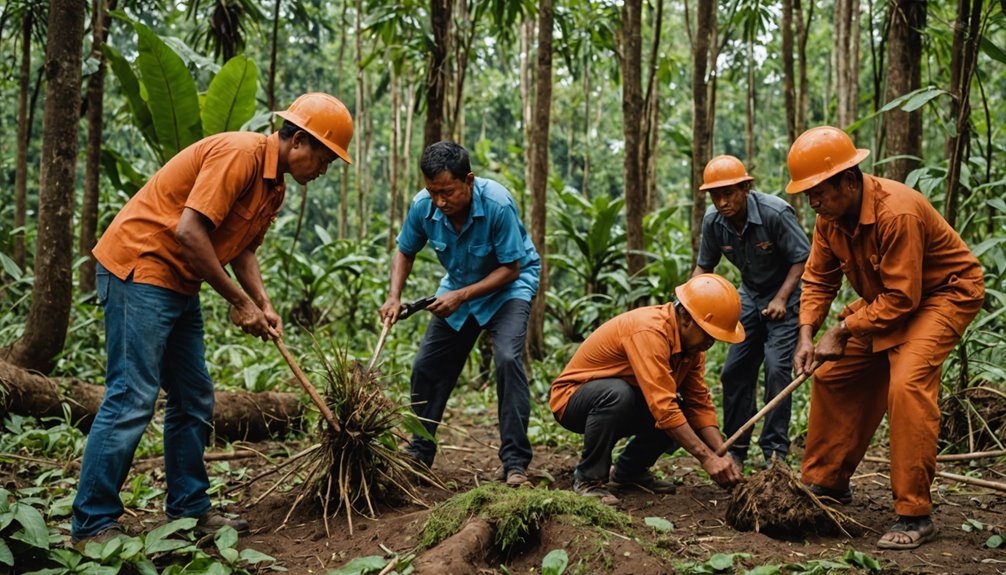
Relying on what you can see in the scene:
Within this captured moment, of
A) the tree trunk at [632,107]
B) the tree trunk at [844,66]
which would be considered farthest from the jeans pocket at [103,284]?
the tree trunk at [844,66]

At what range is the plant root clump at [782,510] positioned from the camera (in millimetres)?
3363

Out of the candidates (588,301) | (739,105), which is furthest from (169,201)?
(739,105)

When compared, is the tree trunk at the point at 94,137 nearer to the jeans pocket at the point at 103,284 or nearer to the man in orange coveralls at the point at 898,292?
the jeans pocket at the point at 103,284

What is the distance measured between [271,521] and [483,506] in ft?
3.25

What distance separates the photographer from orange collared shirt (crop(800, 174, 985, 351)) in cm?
332

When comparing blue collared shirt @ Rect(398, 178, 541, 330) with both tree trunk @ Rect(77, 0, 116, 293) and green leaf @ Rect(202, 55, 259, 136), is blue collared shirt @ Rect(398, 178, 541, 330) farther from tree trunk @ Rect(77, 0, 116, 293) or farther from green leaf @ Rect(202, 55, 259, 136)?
tree trunk @ Rect(77, 0, 116, 293)

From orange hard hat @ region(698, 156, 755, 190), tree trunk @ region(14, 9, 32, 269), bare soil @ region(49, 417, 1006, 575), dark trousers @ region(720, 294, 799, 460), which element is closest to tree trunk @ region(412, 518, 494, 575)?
bare soil @ region(49, 417, 1006, 575)

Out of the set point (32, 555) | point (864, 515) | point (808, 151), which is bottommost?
point (864, 515)

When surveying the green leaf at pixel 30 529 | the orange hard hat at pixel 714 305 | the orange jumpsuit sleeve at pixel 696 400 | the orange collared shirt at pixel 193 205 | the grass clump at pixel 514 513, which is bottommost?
the grass clump at pixel 514 513

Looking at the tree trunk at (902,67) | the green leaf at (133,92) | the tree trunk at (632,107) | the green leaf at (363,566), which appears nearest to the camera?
the green leaf at (363,566)

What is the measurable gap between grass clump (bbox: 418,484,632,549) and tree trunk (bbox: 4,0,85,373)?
9.58 ft

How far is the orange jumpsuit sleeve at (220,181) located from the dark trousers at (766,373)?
2704 millimetres

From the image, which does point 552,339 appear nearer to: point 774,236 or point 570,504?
point 774,236

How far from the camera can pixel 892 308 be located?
3.38 metres
